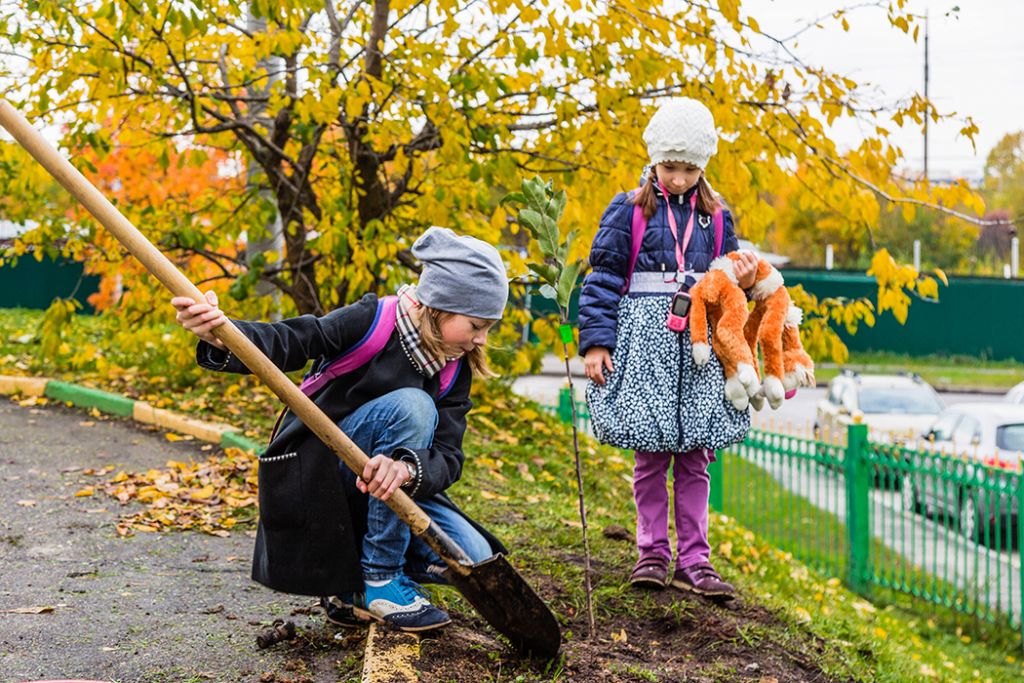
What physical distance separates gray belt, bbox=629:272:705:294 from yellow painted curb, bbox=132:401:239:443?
3301 millimetres

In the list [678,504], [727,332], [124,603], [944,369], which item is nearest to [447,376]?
[727,332]

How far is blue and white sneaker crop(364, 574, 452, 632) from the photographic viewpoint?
10.0 feet

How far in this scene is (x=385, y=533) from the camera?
3.04m

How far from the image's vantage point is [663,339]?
3.71 meters

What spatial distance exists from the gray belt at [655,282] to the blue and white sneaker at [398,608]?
1.33 meters

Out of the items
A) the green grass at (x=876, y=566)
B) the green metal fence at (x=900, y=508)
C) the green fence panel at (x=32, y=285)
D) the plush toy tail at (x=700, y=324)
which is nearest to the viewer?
the plush toy tail at (x=700, y=324)

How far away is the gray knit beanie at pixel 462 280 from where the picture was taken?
9.59ft

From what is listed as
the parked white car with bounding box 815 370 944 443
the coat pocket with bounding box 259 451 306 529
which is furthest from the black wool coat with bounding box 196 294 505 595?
the parked white car with bounding box 815 370 944 443

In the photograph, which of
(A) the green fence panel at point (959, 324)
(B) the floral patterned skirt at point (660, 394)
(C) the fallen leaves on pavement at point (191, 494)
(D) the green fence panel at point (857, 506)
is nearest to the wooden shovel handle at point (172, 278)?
A: (B) the floral patterned skirt at point (660, 394)

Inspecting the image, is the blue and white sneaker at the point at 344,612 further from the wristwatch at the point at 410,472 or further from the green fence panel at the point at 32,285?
the green fence panel at the point at 32,285

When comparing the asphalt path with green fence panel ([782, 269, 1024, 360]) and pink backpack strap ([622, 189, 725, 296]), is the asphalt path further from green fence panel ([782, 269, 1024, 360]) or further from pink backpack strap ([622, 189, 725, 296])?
green fence panel ([782, 269, 1024, 360])

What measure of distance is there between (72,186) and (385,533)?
4.02ft

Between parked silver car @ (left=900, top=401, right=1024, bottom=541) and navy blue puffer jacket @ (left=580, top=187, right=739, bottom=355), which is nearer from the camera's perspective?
navy blue puffer jacket @ (left=580, top=187, right=739, bottom=355)

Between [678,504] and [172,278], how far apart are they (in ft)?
6.70
